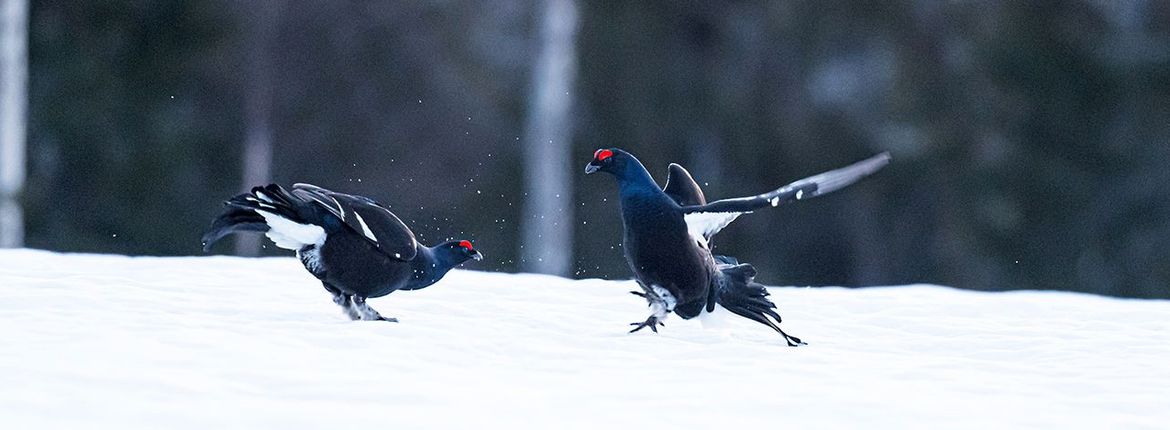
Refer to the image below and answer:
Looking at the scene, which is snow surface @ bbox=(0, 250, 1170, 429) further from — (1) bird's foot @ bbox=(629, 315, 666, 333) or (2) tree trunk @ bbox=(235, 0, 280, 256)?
(2) tree trunk @ bbox=(235, 0, 280, 256)

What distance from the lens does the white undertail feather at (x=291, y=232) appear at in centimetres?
510

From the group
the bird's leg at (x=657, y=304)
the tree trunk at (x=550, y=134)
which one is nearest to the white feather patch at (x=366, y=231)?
the bird's leg at (x=657, y=304)

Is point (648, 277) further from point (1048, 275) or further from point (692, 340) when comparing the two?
point (1048, 275)

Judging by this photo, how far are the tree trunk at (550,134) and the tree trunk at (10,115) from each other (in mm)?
5677

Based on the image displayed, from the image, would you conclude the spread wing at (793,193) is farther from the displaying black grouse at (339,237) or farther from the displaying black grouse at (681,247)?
the displaying black grouse at (339,237)

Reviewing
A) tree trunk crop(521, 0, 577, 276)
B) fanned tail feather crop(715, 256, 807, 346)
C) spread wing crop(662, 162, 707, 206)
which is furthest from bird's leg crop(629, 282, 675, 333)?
tree trunk crop(521, 0, 577, 276)

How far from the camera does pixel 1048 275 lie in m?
19.7

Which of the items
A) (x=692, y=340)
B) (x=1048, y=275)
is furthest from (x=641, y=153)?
(x=692, y=340)

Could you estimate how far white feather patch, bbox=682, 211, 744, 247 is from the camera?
5.24 metres

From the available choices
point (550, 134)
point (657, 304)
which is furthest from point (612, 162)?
point (550, 134)

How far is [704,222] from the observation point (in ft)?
17.5

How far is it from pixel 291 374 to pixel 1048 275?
1692cm

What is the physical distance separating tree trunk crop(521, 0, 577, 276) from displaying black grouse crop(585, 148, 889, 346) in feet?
41.6

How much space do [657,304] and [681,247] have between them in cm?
33
